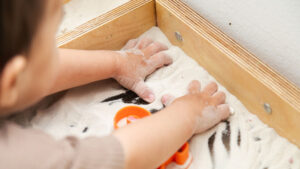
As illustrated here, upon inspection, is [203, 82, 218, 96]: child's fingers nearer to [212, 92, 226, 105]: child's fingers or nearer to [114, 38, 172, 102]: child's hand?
[212, 92, 226, 105]: child's fingers

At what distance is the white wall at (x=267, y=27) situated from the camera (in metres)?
0.79

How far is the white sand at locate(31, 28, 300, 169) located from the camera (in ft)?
2.92

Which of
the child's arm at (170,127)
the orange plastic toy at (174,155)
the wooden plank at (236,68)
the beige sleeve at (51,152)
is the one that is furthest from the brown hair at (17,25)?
the wooden plank at (236,68)

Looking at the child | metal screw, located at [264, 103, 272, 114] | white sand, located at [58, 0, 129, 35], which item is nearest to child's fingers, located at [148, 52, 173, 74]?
the child

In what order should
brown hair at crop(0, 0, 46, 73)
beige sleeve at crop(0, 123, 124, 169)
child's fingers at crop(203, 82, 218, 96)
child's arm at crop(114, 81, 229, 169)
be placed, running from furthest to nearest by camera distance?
1. child's fingers at crop(203, 82, 218, 96)
2. child's arm at crop(114, 81, 229, 169)
3. beige sleeve at crop(0, 123, 124, 169)
4. brown hair at crop(0, 0, 46, 73)

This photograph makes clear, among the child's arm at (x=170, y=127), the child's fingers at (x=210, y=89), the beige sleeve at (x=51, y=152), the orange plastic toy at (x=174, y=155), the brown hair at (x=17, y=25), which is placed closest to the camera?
the brown hair at (x=17, y=25)

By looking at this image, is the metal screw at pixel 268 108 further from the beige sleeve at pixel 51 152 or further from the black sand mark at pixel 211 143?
the beige sleeve at pixel 51 152

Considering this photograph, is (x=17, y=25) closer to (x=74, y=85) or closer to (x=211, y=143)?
(x=74, y=85)

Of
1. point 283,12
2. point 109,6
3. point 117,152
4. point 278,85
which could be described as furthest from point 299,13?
point 109,6

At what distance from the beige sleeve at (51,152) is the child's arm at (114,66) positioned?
11.7 inches

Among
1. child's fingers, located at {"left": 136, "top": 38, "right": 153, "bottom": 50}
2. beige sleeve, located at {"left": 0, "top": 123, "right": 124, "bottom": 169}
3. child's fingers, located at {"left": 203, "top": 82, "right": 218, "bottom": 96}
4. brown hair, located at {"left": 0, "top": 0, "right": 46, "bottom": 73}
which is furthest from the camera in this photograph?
child's fingers, located at {"left": 136, "top": 38, "right": 153, "bottom": 50}

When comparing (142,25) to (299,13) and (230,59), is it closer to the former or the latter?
(230,59)

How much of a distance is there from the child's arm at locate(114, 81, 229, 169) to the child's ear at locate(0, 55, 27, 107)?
0.91 feet

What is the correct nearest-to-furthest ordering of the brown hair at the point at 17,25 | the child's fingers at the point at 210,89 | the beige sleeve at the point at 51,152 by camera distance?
the brown hair at the point at 17,25 < the beige sleeve at the point at 51,152 < the child's fingers at the point at 210,89
